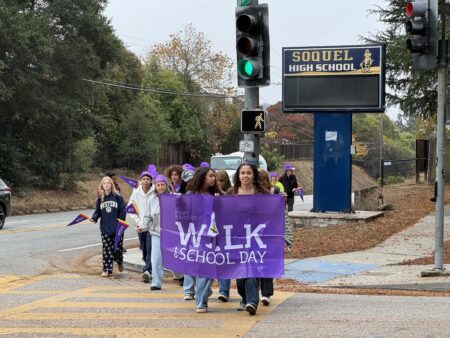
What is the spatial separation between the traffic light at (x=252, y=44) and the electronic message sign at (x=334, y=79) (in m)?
8.84

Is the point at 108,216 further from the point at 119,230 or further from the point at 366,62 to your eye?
the point at 366,62

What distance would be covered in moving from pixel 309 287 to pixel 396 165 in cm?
7491

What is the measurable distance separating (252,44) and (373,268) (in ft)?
15.3

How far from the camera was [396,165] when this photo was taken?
8238 cm

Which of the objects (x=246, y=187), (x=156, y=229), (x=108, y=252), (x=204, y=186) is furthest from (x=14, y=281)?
(x=246, y=187)

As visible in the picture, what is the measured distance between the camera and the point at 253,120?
10172mm

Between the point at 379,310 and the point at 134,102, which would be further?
the point at 134,102

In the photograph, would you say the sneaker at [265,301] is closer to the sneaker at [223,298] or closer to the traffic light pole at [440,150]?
the sneaker at [223,298]

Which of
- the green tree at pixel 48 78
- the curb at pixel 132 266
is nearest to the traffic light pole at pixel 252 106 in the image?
the curb at pixel 132 266

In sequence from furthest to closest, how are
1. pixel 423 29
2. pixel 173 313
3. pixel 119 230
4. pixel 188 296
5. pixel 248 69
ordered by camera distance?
pixel 119 230 < pixel 423 29 < pixel 248 69 < pixel 188 296 < pixel 173 313

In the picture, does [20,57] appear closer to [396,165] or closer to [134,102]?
[134,102]

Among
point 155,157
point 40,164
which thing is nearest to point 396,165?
point 155,157

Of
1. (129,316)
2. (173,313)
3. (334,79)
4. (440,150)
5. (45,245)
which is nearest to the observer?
(129,316)

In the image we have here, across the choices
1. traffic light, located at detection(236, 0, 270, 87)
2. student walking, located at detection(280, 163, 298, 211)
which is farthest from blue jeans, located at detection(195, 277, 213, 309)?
student walking, located at detection(280, 163, 298, 211)
